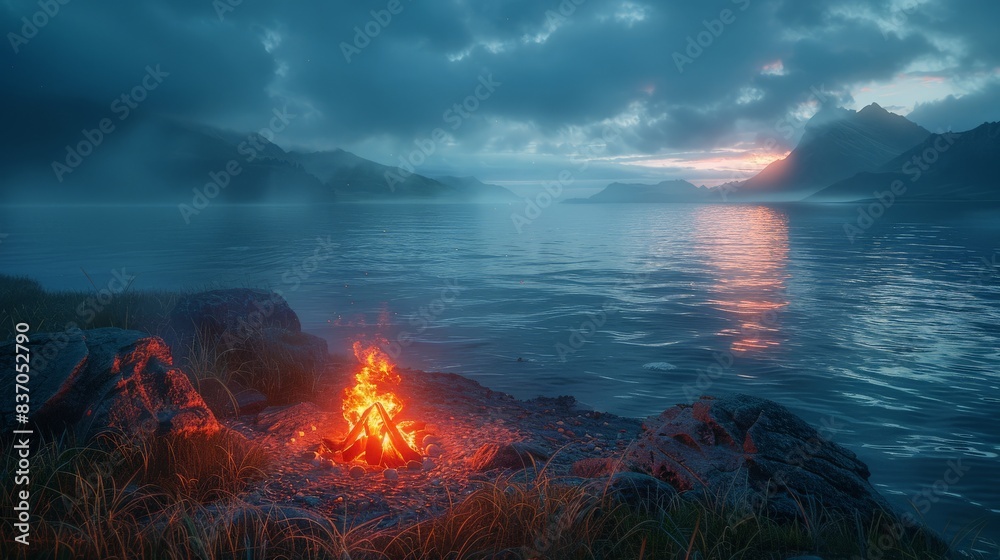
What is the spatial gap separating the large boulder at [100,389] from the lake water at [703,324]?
701cm

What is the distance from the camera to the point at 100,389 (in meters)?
5.62

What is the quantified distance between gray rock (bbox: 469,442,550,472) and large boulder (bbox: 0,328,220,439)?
255 cm

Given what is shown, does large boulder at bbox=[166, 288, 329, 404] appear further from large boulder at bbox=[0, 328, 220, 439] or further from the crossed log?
the crossed log

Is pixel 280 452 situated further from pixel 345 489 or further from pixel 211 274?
pixel 211 274

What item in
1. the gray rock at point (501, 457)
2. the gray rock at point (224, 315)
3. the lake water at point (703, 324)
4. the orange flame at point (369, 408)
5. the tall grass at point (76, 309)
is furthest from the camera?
the tall grass at point (76, 309)

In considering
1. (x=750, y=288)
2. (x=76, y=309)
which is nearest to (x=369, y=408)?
(x=76, y=309)

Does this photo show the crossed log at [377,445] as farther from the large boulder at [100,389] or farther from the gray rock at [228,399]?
the gray rock at [228,399]

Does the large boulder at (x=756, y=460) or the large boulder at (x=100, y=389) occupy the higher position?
the large boulder at (x=100, y=389)

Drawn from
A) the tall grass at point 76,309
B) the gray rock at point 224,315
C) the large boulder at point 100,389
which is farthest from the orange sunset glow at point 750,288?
the tall grass at point 76,309

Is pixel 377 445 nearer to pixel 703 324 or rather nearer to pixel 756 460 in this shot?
pixel 756 460

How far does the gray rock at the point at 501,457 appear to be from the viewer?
19.7ft

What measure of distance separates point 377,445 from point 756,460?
3653 mm

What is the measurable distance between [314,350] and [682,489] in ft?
21.9

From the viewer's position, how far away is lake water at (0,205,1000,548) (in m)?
10.1
